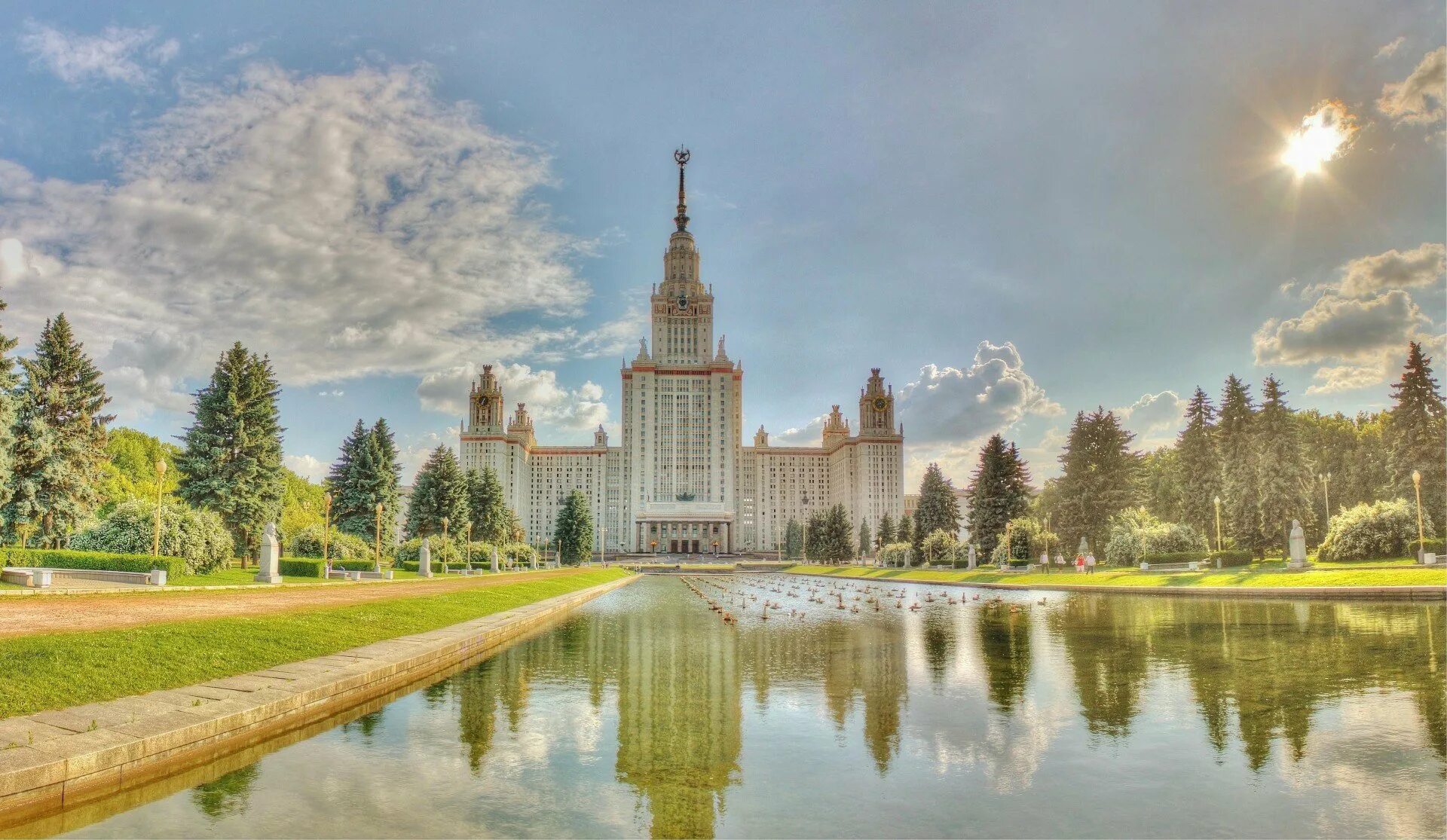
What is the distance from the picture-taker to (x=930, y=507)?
81312 millimetres

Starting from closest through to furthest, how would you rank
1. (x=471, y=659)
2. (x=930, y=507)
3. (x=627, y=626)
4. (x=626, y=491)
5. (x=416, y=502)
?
(x=471, y=659) < (x=627, y=626) < (x=416, y=502) < (x=930, y=507) < (x=626, y=491)

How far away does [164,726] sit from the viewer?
818 cm

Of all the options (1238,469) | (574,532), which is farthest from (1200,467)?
(574,532)

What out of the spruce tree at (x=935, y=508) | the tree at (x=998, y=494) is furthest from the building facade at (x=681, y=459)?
the tree at (x=998, y=494)

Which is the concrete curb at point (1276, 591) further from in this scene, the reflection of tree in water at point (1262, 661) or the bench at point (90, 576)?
the bench at point (90, 576)

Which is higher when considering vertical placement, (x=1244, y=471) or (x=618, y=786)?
(x=1244, y=471)

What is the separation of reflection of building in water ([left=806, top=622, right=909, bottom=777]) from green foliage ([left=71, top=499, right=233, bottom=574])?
25.4 metres

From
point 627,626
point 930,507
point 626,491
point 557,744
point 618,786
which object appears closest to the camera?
point 618,786

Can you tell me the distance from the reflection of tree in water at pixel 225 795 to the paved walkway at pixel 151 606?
7014 mm

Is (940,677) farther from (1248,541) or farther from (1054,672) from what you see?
(1248,541)

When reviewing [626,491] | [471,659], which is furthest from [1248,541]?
[626,491]

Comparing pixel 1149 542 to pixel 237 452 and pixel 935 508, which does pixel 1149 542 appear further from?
pixel 237 452

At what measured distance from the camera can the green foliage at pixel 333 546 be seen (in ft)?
154

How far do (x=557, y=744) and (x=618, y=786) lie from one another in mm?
1727
